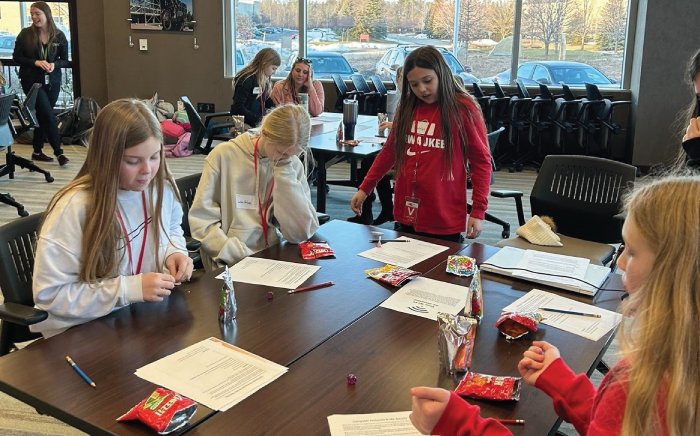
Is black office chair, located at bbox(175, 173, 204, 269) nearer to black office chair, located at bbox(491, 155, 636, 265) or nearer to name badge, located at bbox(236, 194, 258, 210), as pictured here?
name badge, located at bbox(236, 194, 258, 210)

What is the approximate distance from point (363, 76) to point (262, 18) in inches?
63.7

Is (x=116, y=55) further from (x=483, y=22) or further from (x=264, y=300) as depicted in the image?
(x=264, y=300)

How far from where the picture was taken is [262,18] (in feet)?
28.2

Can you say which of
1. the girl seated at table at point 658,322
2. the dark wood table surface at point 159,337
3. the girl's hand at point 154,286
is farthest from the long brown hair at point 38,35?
the girl seated at table at point 658,322

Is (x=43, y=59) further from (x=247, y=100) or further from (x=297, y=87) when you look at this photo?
(x=297, y=87)

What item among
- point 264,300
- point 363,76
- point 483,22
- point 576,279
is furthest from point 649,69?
point 264,300

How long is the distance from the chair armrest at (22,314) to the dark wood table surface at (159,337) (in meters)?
0.14

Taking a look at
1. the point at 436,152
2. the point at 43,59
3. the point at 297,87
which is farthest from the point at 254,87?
the point at 436,152

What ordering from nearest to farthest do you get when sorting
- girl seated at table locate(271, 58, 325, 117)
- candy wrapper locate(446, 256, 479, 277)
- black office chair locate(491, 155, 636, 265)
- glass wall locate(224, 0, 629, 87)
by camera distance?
candy wrapper locate(446, 256, 479, 277) < black office chair locate(491, 155, 636, 265) < girl seated at table locate(271, 58, 325, 117) < glass wall locate(224, 0, 629, 87)

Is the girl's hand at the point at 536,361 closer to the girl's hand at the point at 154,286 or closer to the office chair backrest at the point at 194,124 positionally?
the girl's hand at the point at 154,286

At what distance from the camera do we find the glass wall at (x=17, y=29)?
28.7 ft

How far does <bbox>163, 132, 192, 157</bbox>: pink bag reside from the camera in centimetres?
745

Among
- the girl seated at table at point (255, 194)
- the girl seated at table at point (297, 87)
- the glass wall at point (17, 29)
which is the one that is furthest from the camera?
the glass wall at point (17, 29)

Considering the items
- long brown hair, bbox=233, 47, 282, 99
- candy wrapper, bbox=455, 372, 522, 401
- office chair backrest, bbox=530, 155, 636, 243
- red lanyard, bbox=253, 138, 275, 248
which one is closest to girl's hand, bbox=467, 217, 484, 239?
office chair backrest, bbox=530, 155, 636, 243
